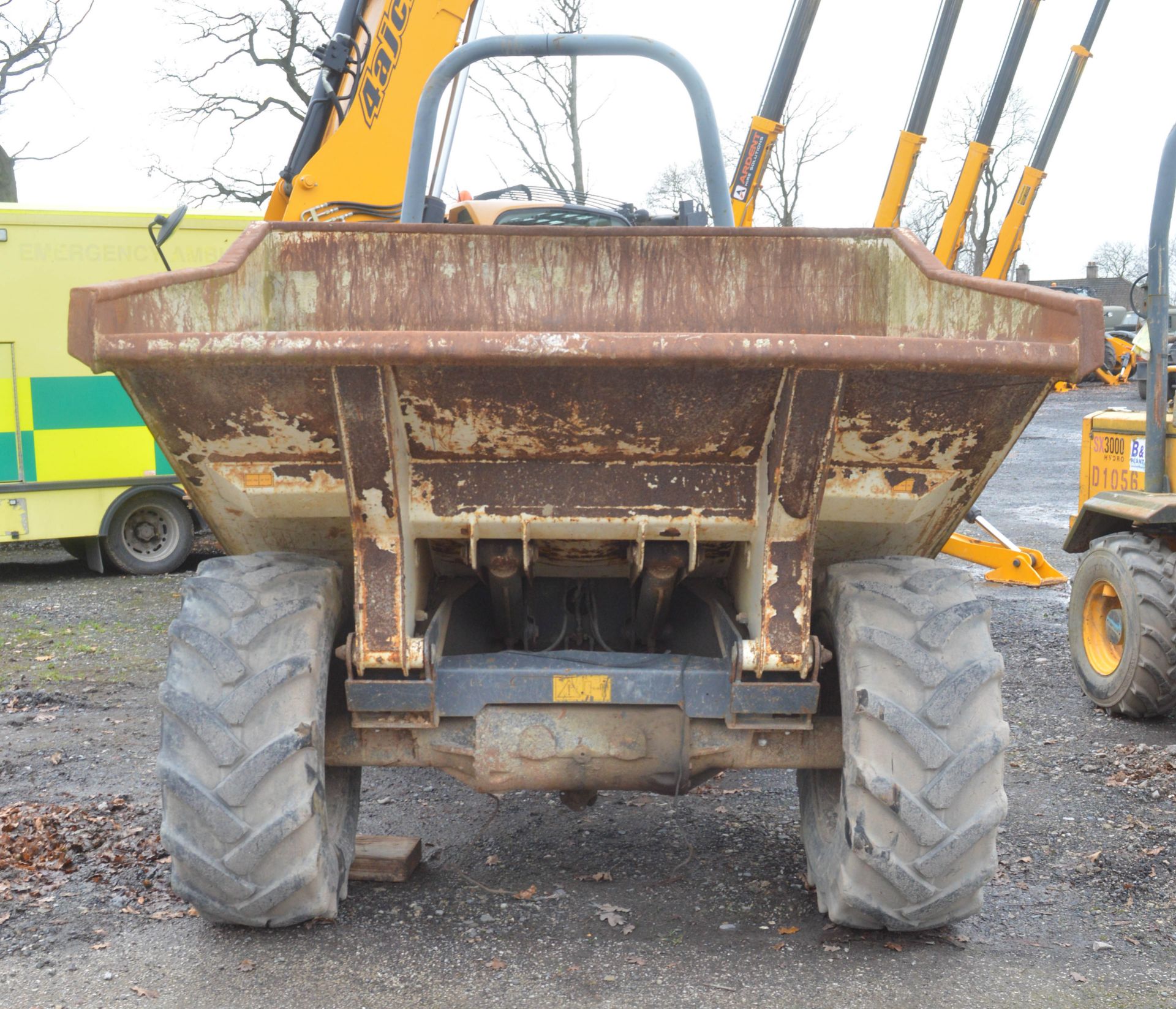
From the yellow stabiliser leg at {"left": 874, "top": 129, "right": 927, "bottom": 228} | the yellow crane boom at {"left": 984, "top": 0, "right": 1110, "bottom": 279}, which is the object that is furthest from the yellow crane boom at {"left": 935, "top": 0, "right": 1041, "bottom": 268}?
the yellow stabiliser leg at {"left": 874, "top": 129, "right": 927, "bottom": 228}

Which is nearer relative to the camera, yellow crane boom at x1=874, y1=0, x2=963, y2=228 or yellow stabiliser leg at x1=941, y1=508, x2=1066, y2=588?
yellow stabiliser leg at x1=941, y1=508, x2=1066, y2=588

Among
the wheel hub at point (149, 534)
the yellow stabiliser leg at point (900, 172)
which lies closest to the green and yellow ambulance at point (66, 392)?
the wheel hub at point (149, 534)

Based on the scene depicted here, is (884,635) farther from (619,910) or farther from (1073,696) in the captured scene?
(1073,696)

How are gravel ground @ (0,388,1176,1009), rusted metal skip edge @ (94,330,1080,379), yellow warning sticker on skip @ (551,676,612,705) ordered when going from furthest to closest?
yellow warning sticker on skip @ (551,676,612,705)
gravel ground @ (0,388,1176,1009)
rusted metal skip edge @ (94,330,1080,379)

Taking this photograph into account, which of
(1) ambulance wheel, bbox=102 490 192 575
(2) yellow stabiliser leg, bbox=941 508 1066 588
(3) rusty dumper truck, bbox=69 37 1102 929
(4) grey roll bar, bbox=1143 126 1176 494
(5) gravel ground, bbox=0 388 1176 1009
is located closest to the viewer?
(3) rusty dumper truck, bbox=69 37 1102 929

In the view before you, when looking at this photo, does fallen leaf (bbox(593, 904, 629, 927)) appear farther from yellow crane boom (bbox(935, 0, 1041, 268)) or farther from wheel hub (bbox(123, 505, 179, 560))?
yellow crane boom (bbox(935, 0, 1041, 268))

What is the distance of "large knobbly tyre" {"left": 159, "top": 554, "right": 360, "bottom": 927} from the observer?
9.40 ft

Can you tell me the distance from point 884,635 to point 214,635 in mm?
1675

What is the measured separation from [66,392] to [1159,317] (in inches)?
313

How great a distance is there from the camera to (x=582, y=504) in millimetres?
3018

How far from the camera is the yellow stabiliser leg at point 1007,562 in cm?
862

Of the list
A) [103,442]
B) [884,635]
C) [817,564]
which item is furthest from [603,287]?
[103,442]

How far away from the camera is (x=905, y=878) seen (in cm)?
289

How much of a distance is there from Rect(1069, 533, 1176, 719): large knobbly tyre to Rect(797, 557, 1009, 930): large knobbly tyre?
2.57m
